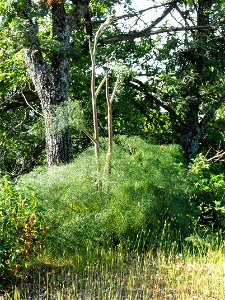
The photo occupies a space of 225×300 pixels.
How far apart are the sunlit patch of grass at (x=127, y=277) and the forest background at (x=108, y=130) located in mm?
198

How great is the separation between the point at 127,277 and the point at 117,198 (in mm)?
1013

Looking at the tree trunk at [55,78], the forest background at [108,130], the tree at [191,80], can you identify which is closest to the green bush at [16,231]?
the forest background at [108,130]

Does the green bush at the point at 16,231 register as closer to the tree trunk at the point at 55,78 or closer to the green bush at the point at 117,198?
the green bush at the point at 117,198

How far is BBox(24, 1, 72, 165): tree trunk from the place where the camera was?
8391mm

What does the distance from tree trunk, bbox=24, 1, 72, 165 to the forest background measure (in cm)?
2

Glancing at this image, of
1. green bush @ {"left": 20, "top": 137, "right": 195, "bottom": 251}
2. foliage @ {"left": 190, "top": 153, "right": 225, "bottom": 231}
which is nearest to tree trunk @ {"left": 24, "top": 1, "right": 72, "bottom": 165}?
green bush @ {"left": 20, "top": 137, "right": 195, "bottom": 251}

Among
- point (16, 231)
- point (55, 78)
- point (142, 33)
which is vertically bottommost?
point (16, 231)

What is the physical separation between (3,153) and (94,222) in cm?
620

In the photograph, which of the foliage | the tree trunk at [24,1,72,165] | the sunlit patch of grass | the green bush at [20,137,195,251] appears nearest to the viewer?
the sunlit patch of grass

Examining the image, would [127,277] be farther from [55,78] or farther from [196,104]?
[196,104]

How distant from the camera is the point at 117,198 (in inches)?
237

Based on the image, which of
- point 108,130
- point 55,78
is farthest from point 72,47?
point 108,130

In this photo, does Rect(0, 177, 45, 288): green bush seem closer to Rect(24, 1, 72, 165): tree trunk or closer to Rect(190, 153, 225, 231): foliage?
Rect(190, 153, 225, 231): foliage

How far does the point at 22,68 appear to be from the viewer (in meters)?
10.2
